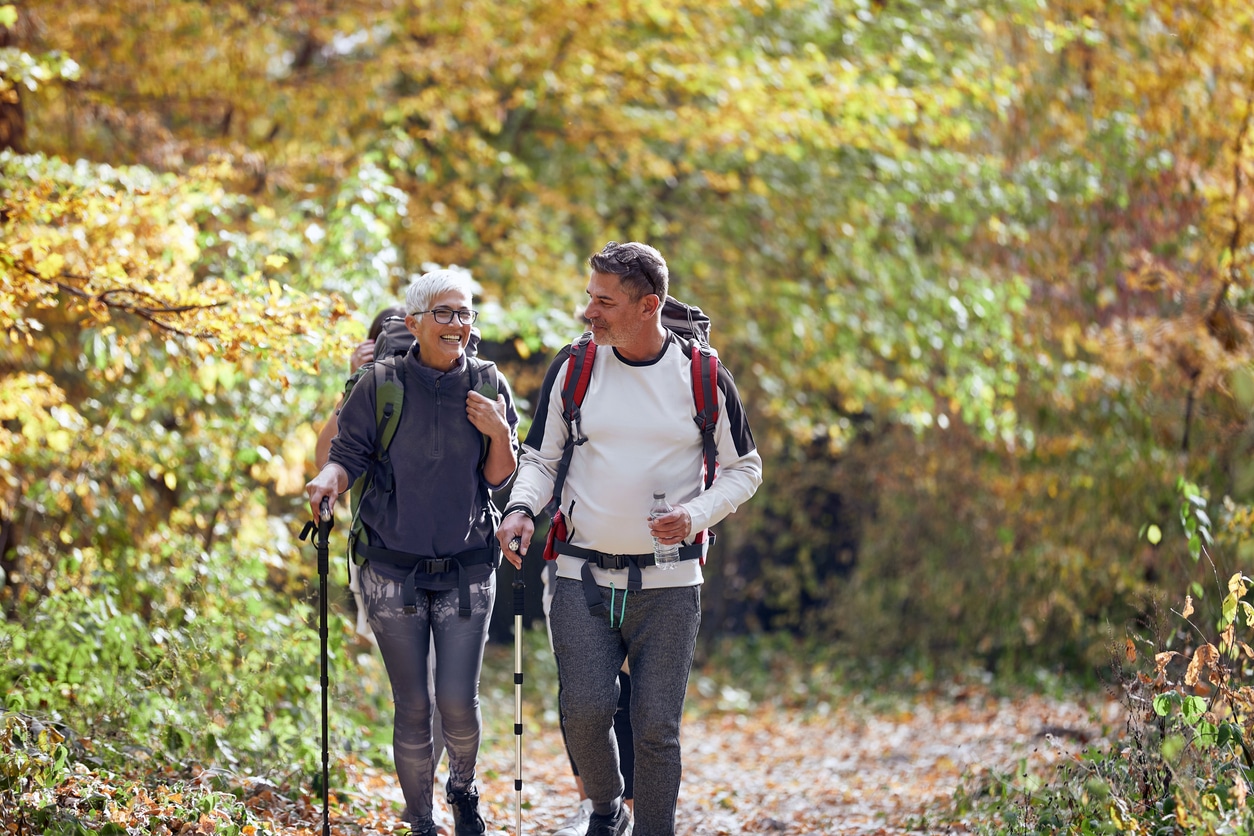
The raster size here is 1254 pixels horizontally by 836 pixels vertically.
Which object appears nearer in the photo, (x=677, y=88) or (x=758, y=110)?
(x=758, y=110)

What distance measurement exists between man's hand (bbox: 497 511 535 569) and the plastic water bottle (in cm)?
41

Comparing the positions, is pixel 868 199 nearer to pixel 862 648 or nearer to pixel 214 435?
pixel 862 648

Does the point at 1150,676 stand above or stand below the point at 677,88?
below

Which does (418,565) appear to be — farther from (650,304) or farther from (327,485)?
(650,304)

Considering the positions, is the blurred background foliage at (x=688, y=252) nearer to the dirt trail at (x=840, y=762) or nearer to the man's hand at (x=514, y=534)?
the dirt trail at (x=840, y=762)

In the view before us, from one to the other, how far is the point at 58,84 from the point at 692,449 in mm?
5962

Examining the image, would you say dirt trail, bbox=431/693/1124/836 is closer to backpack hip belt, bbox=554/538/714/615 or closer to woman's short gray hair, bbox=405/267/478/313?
backpack hip belt, bbox=554/538/714/615

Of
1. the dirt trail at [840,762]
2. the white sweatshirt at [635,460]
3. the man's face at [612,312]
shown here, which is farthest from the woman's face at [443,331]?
the dirt trail at [840,762]

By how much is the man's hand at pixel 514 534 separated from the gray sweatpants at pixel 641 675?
231 millimetres

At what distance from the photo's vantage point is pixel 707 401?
432 cm

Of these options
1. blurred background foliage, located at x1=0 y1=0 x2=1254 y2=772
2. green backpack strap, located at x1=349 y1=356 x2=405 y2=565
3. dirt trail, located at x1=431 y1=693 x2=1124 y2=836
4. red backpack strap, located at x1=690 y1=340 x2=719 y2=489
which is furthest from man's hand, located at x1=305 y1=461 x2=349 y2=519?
dirt trail, located at x1=431 y1=693 x2=1124 y2=836

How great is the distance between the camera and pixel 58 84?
8.30 m

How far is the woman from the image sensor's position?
14.4 ft

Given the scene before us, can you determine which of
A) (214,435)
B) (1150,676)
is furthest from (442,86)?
(1150,676)
